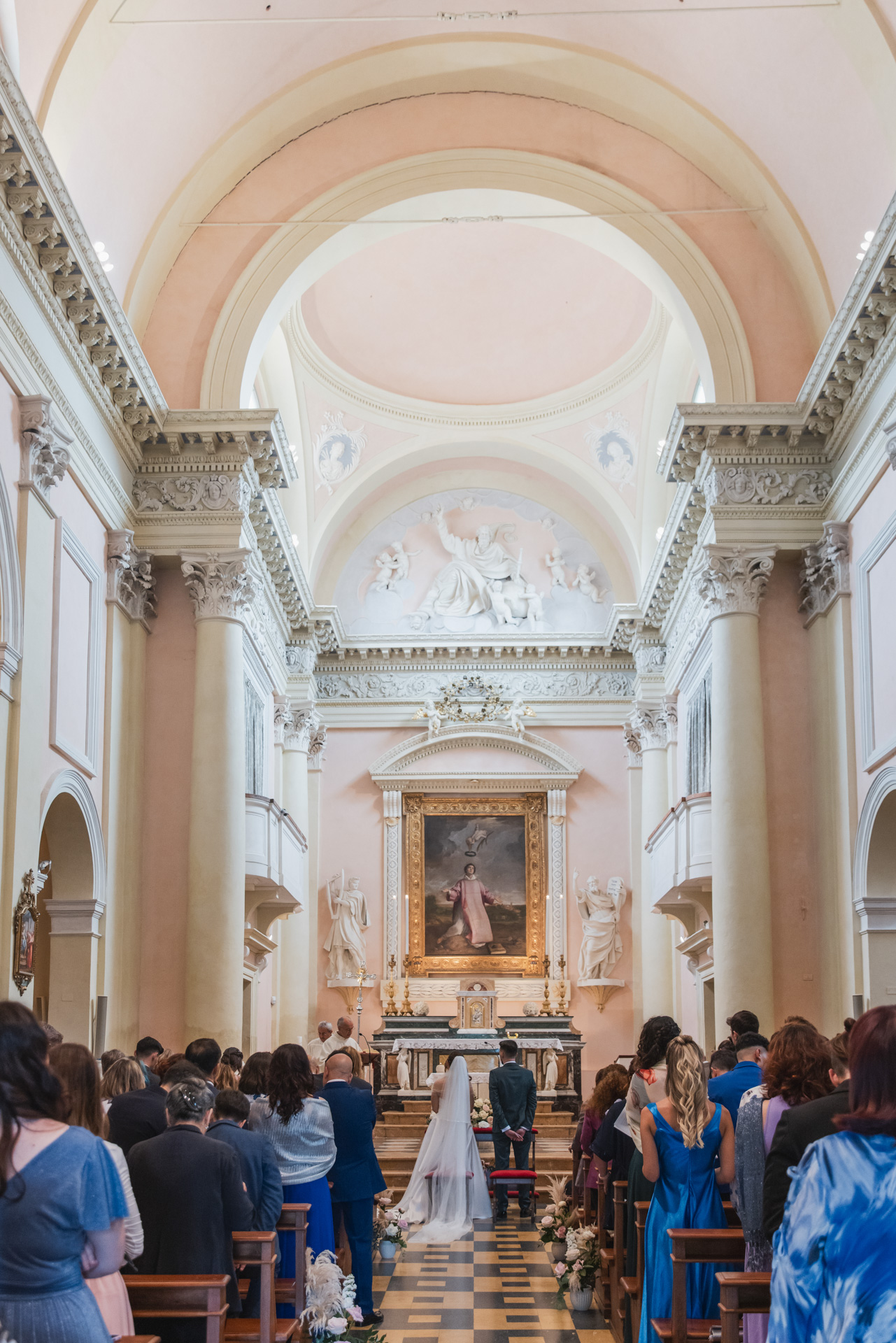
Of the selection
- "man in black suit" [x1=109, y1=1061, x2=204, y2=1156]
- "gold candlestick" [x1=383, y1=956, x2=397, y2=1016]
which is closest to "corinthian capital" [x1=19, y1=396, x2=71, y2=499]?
"man in black suit" [x1=109, y1=1061, x2=204, y2=1156]

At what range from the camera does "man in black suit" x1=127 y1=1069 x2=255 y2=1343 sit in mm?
5770

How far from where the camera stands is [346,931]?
23031 mm

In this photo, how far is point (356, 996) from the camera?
22.9m

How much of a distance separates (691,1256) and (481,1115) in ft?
30.6

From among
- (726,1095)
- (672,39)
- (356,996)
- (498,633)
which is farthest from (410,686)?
(726,1095)

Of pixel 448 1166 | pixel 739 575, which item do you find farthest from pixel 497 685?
pixel 448 1166

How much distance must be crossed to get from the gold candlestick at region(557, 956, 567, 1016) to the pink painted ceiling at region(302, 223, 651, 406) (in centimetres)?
964

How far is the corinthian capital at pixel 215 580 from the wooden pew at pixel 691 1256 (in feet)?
32.8

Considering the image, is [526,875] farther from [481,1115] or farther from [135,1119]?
[135,1119]

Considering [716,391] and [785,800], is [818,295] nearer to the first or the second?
[716,391]

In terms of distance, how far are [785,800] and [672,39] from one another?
7.94 metres

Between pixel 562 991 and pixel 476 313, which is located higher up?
pixel 476 313

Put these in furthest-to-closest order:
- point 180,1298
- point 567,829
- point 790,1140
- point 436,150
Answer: point 567,829 < point 436,150 < point 180,1298 < point 790,1140

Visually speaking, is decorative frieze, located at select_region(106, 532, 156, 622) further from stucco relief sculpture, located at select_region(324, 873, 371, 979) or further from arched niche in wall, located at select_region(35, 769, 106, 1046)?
stucco relief sculpture, located at select_region(324, 873, 371, 979)
